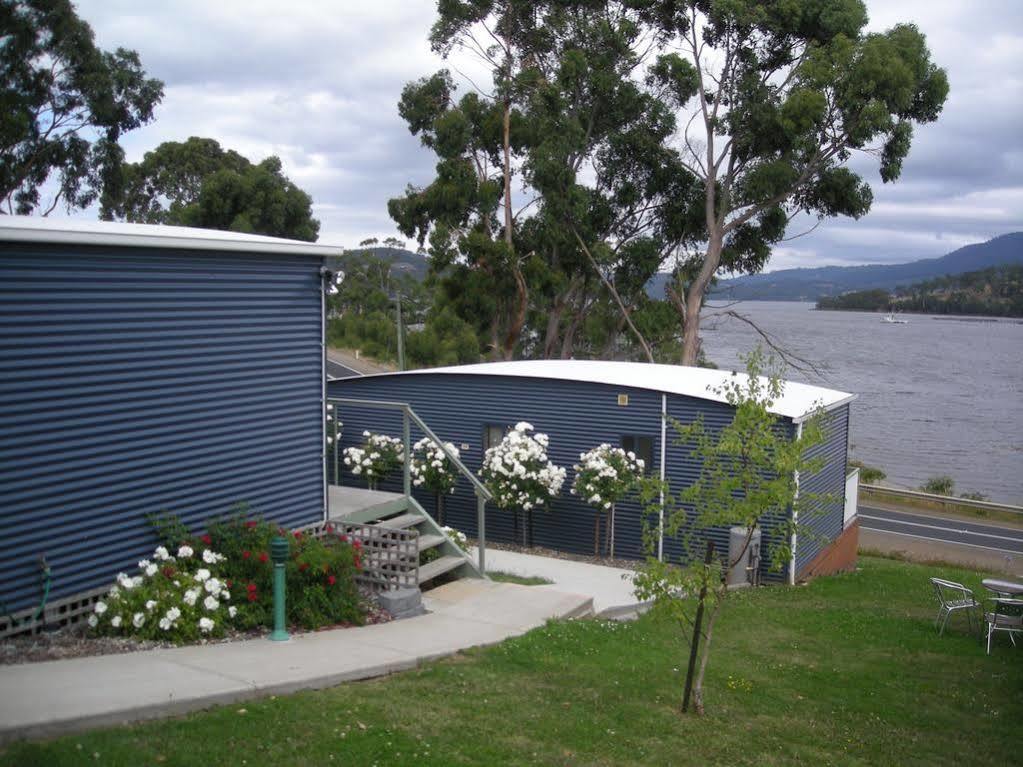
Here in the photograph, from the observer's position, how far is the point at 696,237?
34.2m

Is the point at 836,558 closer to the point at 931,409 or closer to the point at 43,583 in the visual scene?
the point at 43,583

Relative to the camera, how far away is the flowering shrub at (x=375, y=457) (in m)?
15.3

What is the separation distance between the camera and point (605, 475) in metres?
15.1

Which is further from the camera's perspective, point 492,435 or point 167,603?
point 492,435

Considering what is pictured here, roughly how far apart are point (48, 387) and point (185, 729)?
3.25 metres

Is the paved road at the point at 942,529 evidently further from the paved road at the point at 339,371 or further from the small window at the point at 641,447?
the paved road at the point at 339,371

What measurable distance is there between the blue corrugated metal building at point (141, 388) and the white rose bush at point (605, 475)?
220 inches

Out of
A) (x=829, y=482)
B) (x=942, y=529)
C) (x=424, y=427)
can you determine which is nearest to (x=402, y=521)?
(x=424, y=427)

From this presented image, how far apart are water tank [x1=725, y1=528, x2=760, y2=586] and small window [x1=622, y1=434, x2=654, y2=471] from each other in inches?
68.4

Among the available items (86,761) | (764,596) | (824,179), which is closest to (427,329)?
(824,179)

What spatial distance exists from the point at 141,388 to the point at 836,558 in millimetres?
14025

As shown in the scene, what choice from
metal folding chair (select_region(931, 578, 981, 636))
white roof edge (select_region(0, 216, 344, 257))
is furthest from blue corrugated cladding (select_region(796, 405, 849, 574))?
white roof edge (select_region(0, 216, 344, 257))

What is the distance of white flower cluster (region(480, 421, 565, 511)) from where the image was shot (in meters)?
15.5

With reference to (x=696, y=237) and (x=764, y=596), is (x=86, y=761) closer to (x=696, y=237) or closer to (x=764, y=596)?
(x=764, y=596)
